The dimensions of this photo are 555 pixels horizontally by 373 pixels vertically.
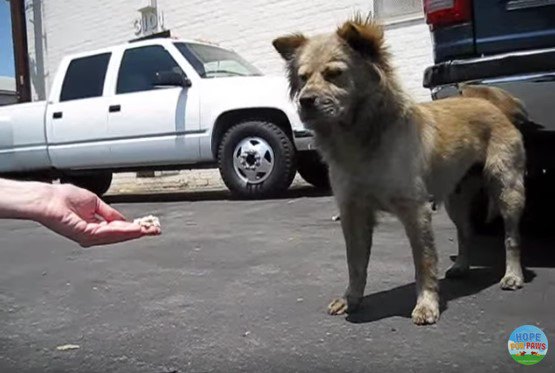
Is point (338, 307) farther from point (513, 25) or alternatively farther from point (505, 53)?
point (513, 25)

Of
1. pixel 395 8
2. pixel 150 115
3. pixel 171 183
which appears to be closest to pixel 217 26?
pixel 171 183

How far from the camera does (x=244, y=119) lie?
28.0 ft

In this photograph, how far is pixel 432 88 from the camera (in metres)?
4.43

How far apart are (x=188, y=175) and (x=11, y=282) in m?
8.66

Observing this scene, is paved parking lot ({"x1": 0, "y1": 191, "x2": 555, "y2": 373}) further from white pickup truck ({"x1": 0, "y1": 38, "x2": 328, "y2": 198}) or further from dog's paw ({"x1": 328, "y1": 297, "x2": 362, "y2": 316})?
white pickup truck ({"x1": 0, "y1": 38, "x2": 328, "y2": 198})

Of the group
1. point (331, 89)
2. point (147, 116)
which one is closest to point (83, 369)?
point (331, 89)

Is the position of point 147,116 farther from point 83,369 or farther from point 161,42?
point 83,369

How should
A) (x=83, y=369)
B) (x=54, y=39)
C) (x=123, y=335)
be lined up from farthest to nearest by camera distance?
(x=54, y=39) → (x=123, y=335) → (x=83, y=369)

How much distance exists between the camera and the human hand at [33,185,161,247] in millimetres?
2137

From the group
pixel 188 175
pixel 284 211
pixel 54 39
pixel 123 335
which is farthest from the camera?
pixel 54 39

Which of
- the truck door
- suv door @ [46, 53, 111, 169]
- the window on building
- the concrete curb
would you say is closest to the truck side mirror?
suv door @ [46, 53, 111, 169]

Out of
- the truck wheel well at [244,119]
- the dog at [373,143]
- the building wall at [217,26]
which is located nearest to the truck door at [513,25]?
the dog at [373,143]

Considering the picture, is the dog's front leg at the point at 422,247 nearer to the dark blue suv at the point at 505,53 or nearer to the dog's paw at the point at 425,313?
the dog's paw at the point at 425,313

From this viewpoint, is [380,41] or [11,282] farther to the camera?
[11,282]
